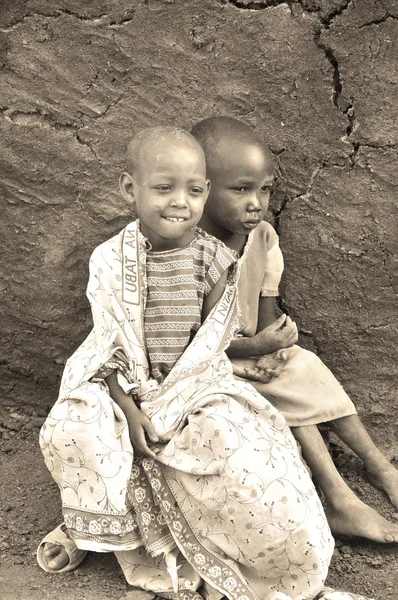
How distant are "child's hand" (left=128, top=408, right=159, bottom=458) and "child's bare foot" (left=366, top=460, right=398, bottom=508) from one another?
87 centimetres

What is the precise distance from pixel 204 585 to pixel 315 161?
4.73ft

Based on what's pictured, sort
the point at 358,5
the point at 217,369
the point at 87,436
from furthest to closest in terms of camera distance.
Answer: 1. the point at 358,5
2. the point at 217,369
3. the point at 87,436

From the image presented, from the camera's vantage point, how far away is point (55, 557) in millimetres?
2957

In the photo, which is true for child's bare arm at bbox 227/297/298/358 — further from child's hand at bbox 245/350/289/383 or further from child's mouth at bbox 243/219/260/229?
child's mouth at bbox 243/219/260/229

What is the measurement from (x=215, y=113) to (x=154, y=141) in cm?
62

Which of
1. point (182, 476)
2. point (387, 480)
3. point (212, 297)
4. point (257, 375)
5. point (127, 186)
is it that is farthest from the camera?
point (387, 480)

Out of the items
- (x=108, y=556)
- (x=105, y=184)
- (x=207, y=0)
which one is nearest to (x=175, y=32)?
(x=207, y=0)

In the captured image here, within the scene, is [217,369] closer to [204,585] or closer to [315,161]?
[204,585]

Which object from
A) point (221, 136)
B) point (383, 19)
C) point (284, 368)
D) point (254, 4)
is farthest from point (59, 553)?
point (383, 19)

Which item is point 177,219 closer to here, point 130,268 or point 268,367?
point 130,268

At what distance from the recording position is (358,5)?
10.8 ft

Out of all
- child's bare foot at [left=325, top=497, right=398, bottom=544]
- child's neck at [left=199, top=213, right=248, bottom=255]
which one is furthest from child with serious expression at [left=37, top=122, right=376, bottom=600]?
child's bare foot at [left=325, top=497, right=398, bottom=544]

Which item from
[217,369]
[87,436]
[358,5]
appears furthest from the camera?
[358,5]

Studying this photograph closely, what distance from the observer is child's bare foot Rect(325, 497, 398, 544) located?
3057mm
